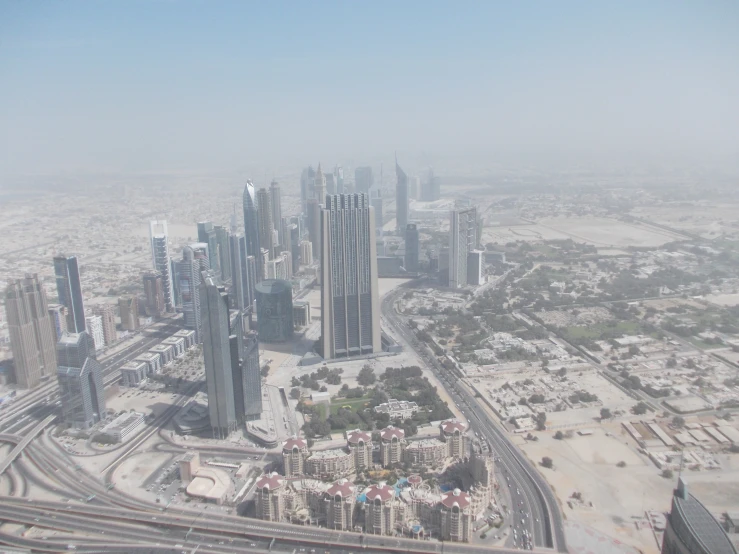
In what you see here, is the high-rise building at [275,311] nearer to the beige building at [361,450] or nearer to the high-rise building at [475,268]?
the beige building at [361,450]

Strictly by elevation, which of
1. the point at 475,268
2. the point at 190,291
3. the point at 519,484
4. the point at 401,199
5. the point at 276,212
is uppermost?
the point at 276,212

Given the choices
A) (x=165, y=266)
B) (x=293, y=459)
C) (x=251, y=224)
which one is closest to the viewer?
(x=293, y=459)

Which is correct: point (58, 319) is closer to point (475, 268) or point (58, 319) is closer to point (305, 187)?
point (475, 268)

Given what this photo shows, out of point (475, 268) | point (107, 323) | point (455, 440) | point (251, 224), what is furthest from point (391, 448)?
point (475, 268)

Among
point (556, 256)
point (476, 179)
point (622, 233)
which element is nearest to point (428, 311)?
point (556, 256)

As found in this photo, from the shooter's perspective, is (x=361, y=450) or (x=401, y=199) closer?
(x=361, y=450)

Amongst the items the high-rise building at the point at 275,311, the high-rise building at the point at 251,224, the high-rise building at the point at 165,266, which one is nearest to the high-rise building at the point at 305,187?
the high-rise building at the point at 251,224

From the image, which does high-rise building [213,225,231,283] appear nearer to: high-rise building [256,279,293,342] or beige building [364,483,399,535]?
high-rise building [256,279,293,342]
